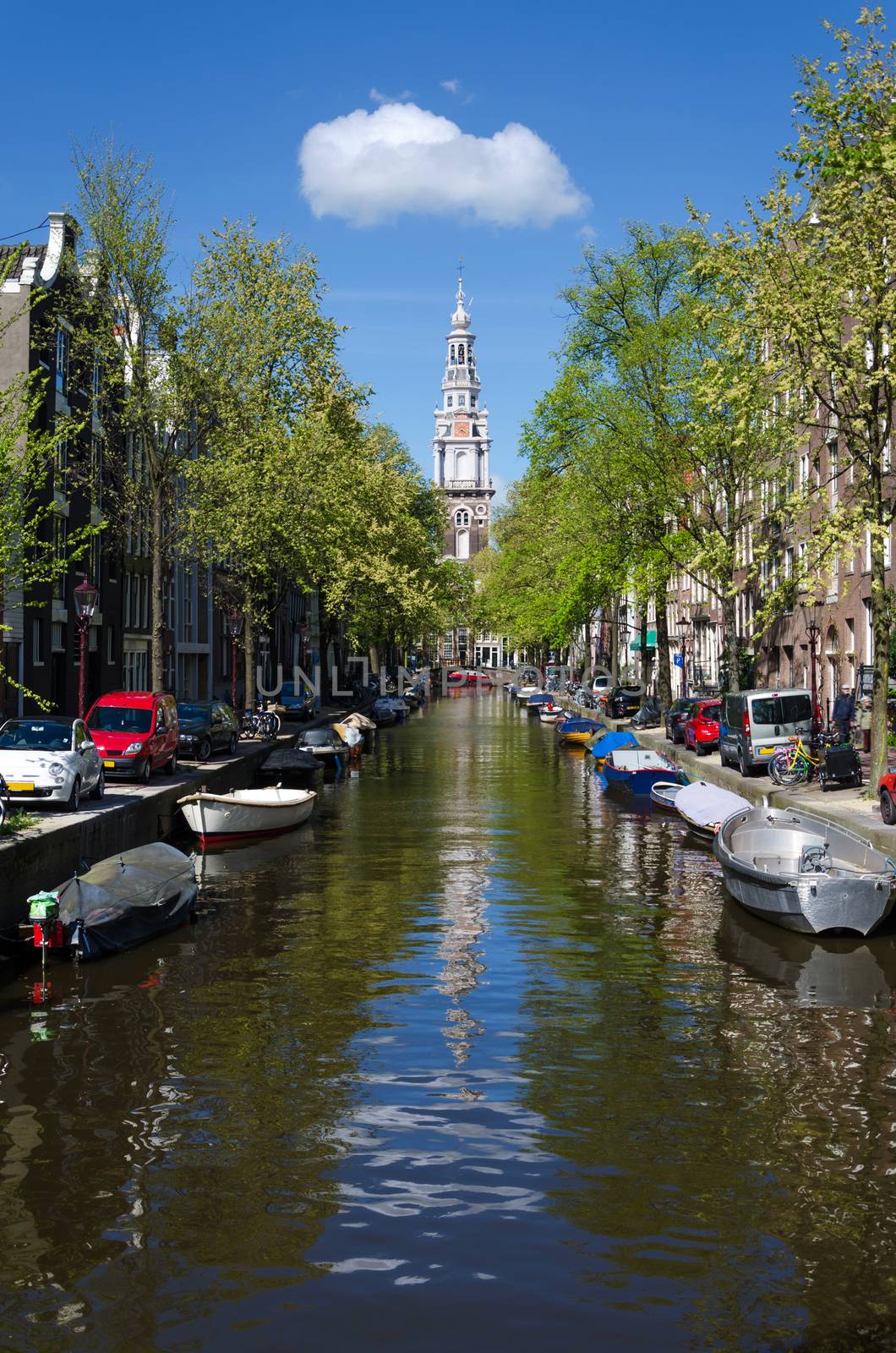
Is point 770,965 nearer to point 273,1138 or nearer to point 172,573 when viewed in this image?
point 273,1138

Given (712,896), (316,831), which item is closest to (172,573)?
(316,831)

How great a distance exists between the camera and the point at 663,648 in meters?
60.0

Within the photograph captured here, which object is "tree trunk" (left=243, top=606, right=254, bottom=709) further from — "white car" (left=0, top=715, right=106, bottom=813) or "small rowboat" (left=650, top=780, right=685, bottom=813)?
"white car" (left=0, top=715, right=106, bottom=813)

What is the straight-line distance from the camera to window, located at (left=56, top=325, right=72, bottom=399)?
163ft

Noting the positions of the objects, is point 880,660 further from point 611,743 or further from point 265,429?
point 265,429

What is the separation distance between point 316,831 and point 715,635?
4711 centimetres

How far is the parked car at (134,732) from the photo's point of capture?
3319cm

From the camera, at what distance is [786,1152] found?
1183 centimetres

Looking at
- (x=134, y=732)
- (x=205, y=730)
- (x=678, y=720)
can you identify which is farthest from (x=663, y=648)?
(x=134, y=732)

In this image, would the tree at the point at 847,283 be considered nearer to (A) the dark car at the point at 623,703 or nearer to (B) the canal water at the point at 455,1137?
(B) the canal water at the point at 455,1137

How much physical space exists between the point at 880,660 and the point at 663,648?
3131cm

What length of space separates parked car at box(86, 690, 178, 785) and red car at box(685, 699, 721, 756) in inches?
688

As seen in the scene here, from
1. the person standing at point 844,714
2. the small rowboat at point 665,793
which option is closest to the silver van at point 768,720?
the person standing at point 844,714

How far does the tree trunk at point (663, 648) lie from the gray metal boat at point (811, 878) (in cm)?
3478
